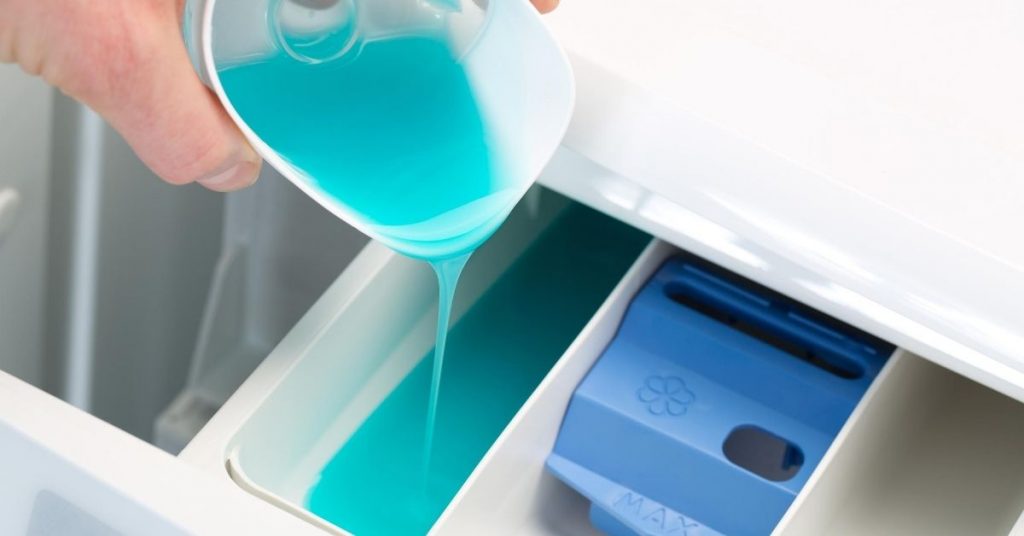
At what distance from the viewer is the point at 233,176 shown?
0.55m

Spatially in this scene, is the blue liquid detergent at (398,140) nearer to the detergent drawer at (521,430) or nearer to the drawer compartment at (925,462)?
the detergent drawer at (521,430)

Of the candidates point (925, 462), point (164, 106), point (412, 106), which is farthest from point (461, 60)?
point (925, 462)

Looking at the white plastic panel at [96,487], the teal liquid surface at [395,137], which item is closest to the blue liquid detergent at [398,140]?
the teal liquid surface at [395,137]

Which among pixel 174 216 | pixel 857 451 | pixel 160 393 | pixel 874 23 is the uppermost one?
pixel 874 23

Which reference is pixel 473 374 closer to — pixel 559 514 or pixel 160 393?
pixel 559 514

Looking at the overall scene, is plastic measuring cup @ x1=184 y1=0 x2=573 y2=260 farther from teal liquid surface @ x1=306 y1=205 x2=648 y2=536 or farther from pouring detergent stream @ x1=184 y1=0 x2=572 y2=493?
teal liquid surface @ x1=306 y1=205 x2=648 y2=536

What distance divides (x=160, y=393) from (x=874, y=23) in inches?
24.6

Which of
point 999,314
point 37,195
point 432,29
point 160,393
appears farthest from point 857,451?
point 160,393

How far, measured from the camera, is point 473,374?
0.69 metres

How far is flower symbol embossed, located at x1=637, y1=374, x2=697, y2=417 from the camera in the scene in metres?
0.62

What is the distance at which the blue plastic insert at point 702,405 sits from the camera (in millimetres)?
605

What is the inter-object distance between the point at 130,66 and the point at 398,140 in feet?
0.43

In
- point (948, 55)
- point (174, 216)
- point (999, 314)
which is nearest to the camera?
point (999, 314)

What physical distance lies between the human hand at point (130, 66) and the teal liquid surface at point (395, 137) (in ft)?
0.14
